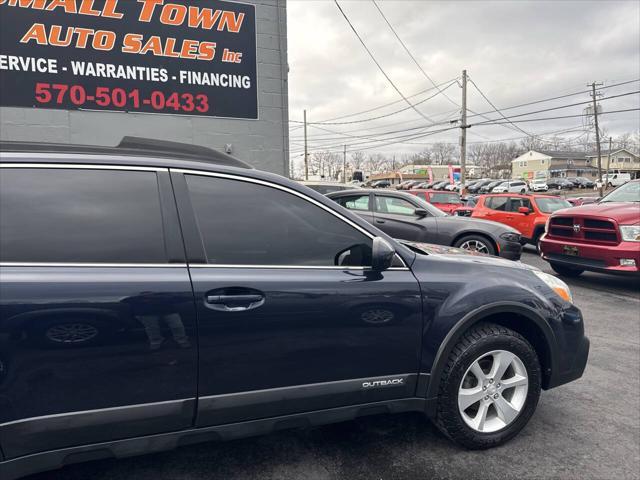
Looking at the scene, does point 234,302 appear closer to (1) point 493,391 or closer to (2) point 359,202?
(1) point 493,391

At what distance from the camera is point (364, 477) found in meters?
2.14

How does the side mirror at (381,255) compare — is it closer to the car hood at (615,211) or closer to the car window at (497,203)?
the car hood at (615,211)

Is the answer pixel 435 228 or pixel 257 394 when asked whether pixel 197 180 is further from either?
pixel 435 228

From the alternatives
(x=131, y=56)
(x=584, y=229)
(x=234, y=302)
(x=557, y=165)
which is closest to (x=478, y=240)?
(x=584, y=229)

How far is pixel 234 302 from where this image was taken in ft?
6.02

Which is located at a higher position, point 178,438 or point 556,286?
point 556,286

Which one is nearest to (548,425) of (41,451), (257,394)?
(257,394)

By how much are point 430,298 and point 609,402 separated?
202cm

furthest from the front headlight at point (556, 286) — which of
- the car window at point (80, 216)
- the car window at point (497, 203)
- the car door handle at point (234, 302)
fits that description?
the car window at point (497, 203)

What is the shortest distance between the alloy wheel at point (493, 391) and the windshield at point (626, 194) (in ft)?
18.9

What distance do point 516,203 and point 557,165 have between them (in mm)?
86318

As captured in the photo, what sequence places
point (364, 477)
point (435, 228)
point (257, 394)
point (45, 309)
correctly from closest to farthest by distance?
Answer: point (45, 309) → point (257, 394) → point (364, 477) → point (435, 228)

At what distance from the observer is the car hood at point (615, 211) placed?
5677mm

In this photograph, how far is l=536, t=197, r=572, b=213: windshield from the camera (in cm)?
1006
